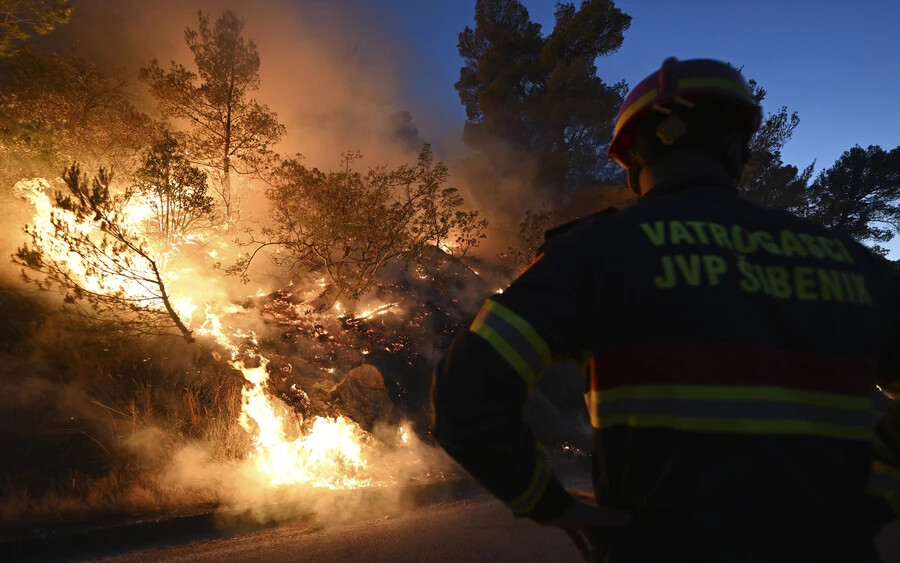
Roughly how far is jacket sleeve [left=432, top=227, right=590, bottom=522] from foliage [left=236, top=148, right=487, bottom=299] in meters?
8.80

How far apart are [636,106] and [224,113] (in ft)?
41.1

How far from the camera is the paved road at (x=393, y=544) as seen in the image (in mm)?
4258

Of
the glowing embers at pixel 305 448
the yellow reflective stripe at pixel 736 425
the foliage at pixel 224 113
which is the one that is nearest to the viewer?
the yellow reflective stripe at pixel 736 425

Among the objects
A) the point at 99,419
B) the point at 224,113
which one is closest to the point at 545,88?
the point at 224,113

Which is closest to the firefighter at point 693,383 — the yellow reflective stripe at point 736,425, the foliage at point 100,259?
the yellow reflective stripe at point 736,425

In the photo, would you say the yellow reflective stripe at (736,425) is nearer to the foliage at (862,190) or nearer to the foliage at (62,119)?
the foliage at (62,119)

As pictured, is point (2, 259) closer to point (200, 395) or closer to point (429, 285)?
point (200, 395)

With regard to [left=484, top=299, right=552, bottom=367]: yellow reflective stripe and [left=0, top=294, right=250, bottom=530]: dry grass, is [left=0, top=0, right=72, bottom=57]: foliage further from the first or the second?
[left=484, top=299, right=552, bottom=367]: yellow reflective stripe

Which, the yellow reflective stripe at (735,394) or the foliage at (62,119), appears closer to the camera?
the yellow reflective stripe at (735,394)

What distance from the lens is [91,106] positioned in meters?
10.9

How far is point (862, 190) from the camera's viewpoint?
19656mm

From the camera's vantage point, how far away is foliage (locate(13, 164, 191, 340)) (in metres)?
6.80

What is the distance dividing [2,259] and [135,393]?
4.42 m

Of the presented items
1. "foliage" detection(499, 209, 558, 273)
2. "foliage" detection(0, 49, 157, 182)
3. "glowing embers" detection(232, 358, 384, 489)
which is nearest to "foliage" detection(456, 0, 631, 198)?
"foliage" detection(499, 209, 558, 273)
